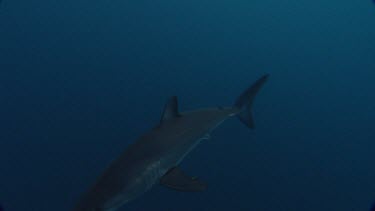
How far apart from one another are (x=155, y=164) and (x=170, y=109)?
58 cm

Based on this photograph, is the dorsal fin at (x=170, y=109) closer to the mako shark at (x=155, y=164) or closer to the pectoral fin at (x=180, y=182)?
the mako shark at (x=155, y=164)

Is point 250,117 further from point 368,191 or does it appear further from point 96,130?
point 368,191

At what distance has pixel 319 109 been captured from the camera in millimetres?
7312

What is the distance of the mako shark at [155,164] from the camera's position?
7.28ft

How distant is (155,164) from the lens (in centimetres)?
256

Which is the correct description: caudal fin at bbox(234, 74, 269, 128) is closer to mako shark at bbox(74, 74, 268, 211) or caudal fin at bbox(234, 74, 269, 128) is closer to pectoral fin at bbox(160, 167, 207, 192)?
mako shark at bbox(74, 74, 268, 211)

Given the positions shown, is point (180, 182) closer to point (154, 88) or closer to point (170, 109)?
point (170, 109)

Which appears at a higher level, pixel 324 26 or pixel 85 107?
pixel 324 26

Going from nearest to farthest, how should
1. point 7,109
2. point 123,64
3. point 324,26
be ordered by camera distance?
1. point 7,109
2. point 123,64
3. point 324,26

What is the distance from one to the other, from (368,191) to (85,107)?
18.1ft

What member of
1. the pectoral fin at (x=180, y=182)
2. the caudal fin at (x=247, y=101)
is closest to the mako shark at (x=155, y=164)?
the pectoral fin at (x=180, y=182)

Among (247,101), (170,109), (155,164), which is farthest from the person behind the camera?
(247,101)

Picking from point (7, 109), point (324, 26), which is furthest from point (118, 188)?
point (324, 26)

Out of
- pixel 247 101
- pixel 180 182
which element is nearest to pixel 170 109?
pixel 180 182
